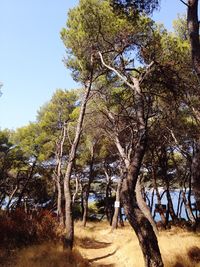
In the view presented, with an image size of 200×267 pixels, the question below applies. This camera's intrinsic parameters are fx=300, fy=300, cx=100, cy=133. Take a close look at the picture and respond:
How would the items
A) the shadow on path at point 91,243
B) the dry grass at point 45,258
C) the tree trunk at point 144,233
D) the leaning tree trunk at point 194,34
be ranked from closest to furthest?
the leaning tree trunk at point 194,34 < the tree trunk at point 144,233 < the dry grass at point 45,258 < the shadow on path at point 91,243

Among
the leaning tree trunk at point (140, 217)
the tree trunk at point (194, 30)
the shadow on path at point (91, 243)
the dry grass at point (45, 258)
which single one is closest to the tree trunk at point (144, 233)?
the leaning tree trunk at point (140, 217)

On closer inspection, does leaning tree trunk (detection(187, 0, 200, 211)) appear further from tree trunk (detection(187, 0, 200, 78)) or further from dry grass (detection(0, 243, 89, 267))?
dry grass (detection(0, 243, 89, 267))

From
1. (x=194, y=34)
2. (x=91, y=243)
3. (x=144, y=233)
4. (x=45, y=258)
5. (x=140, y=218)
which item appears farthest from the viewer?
(x=91, y=243)

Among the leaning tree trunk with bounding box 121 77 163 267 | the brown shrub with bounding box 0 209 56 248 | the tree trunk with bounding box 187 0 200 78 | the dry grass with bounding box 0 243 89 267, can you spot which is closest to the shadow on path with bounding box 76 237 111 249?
the brown shrub with bounding box 0 209 56 248

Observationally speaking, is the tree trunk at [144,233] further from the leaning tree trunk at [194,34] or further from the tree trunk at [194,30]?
the tree trunk at [194,30]

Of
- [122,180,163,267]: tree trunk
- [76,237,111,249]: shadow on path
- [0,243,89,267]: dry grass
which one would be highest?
[122,180,163,267]: tree trunk

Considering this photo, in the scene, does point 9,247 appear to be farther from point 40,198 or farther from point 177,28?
point 40,198

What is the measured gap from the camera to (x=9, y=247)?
10211 millimetres

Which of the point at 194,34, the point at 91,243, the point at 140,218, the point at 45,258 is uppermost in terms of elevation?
the point at 194,34

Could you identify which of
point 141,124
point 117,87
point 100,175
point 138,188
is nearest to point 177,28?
point 117,87

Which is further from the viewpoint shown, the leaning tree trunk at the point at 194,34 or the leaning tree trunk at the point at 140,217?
the leaning tree trunk at the point at 140,217

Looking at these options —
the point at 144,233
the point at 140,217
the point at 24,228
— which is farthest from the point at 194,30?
the point at 24,228

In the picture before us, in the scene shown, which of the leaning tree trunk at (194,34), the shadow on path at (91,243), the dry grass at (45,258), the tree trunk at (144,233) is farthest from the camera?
the shadow on path at (91,243)

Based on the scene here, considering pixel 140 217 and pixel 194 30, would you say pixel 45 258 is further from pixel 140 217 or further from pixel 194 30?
pixel 194 30
